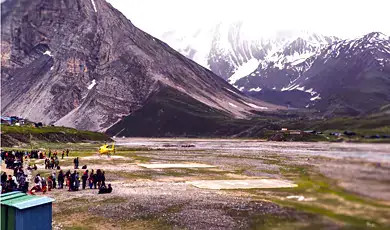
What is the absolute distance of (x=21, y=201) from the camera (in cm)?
2184

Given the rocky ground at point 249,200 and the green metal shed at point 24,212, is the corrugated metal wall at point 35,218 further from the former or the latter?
the rocky ground at point 249,200

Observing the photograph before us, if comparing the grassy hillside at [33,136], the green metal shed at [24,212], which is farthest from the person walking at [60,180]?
the grassy hillside at [33,136]

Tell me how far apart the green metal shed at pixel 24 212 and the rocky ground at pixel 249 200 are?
763 cm

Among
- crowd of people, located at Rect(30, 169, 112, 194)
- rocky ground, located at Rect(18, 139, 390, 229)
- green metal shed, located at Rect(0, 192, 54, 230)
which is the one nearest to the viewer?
rocky ground, located at Rect(18, 139, 390, 229)

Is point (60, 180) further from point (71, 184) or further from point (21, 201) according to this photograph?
point (21, 201)

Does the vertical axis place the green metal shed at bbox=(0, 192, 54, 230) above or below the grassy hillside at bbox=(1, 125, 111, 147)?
below

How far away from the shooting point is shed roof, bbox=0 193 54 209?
21359 mm

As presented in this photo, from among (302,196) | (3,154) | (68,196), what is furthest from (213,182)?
(3,154)

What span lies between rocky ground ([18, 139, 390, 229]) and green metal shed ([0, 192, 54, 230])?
7.63 m

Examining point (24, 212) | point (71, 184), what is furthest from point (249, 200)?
point (24, 212)

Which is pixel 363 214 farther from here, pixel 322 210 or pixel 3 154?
pixel 3 154

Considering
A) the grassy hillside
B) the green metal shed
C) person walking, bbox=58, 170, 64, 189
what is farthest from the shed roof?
the grassy hillside

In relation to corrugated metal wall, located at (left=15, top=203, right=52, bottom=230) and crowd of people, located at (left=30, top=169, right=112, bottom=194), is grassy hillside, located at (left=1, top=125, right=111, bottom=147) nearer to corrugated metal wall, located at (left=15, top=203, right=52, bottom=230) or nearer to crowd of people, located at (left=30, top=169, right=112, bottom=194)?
crowd of people, located at (left=30, top=169, right=112, bottom=194)

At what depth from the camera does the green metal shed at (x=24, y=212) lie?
2116 centimetres
